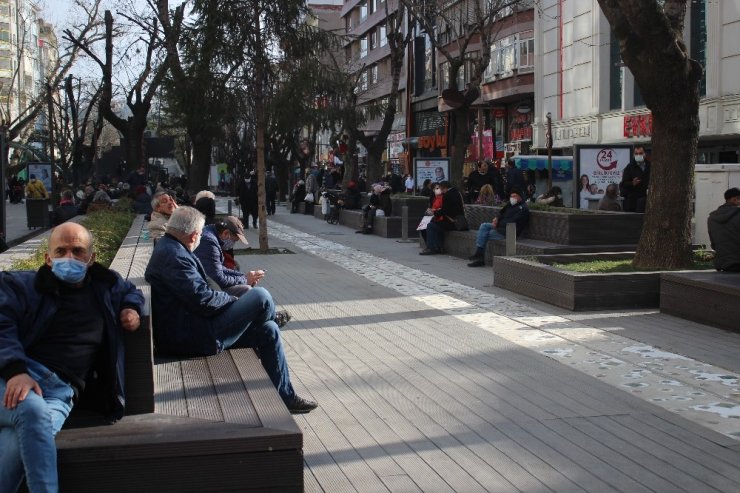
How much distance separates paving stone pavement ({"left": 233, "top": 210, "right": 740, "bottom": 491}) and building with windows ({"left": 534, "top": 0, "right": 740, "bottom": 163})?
19197 millimetres

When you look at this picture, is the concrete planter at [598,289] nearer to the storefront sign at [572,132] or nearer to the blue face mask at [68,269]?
the blue face mask at [68,269]

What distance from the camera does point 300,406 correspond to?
6.75 m

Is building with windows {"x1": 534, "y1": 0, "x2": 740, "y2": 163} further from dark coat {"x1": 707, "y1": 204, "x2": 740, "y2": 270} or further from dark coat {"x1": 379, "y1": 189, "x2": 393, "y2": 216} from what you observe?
dark coat {"x1": 707, "y1": 204, "x2": 740, "y2": 270}

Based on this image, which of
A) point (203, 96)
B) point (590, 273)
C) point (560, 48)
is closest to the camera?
point (590, 273)

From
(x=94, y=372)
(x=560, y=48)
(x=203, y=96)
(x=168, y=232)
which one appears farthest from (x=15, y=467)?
(x=560, y=48)

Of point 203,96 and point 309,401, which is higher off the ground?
point 203,96

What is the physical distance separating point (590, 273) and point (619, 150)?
9.42 metres

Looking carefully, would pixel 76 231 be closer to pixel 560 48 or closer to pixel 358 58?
pixel 560 48

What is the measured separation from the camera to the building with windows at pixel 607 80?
29.4 meters

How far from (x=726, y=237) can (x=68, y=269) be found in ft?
27.1

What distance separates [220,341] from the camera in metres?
6.45

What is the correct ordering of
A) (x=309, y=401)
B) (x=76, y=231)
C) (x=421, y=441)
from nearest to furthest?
(x=76, y=231) < (x=421, y=441) < (x=309, y=401)

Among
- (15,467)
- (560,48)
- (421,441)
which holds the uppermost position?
(560,48)

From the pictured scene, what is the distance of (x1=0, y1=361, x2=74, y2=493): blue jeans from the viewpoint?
164 inches
